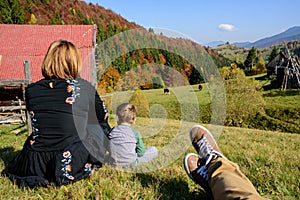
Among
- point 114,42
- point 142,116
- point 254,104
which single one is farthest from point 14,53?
point 254,104

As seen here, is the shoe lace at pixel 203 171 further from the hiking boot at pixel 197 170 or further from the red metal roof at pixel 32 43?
the red metal roof at pixel 32 43

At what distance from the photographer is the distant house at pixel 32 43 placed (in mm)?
19750

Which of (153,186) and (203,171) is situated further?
(153,186)

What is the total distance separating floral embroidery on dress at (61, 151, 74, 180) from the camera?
2736 millimetres

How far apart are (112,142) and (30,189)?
1195 millimetres

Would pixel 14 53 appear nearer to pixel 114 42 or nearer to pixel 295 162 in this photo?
pixel 114 42

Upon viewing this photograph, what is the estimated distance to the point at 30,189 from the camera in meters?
2.74

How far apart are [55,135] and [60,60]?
803 millimetres

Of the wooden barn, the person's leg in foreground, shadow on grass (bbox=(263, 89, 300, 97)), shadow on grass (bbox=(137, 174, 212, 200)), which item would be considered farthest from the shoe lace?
shadow on grass (bbox=(263, 89, 300, 97))

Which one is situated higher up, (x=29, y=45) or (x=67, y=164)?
(x=29, y=45)

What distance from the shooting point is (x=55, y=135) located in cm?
283

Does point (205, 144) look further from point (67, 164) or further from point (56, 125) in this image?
point (56, 125)

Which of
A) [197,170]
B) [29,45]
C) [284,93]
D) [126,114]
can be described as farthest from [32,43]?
[284,93]

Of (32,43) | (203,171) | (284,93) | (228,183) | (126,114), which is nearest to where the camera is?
(228,183)
